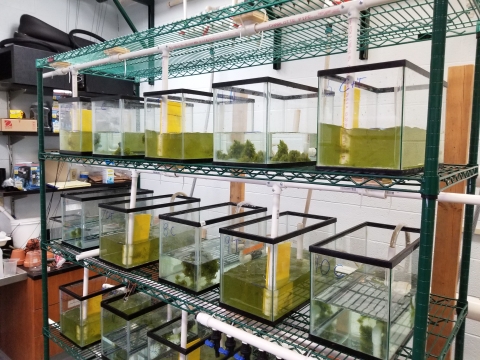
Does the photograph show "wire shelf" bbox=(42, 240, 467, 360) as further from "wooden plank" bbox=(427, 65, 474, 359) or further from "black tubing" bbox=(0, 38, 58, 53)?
"black tubing" bbox=(0, 38, 58, 53)

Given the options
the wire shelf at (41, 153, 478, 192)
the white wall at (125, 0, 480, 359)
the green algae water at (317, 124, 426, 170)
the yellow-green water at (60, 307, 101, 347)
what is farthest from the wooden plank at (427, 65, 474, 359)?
the yellow-green water at (60, 307, 101, 347)

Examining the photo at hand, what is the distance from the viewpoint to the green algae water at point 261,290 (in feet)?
3.95

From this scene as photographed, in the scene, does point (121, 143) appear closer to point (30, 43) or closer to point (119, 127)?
point (119, 127)

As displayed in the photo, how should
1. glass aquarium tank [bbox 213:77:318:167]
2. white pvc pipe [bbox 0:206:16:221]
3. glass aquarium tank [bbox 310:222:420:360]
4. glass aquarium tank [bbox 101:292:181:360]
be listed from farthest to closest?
white pvc pipe [bbox 0:206:16:221] → glass aquarium tank [bbox 101:292:181:360] → glass aquarium tank [bbox 213:77:318:167] → glass aquarium tank [bbox 310:222:420:360]

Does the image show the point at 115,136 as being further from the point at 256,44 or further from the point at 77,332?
the point at 77,332

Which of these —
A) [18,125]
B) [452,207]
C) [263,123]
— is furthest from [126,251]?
[18,125]

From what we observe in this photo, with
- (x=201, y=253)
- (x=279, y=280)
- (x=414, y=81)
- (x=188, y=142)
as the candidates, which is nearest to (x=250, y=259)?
(x=279, y=280)

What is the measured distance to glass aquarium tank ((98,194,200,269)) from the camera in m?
1.68

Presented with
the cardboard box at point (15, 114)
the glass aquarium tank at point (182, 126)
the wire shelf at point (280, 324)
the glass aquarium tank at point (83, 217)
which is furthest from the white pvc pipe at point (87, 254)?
the cardboard box at point (15, 114)

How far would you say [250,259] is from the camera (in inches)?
50.9

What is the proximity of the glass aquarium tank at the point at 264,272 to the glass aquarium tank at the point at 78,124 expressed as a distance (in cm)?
98

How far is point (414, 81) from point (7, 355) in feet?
10.9

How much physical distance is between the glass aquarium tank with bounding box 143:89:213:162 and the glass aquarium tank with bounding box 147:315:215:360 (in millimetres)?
737

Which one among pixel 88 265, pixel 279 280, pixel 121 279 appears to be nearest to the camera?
pixel 279 280
